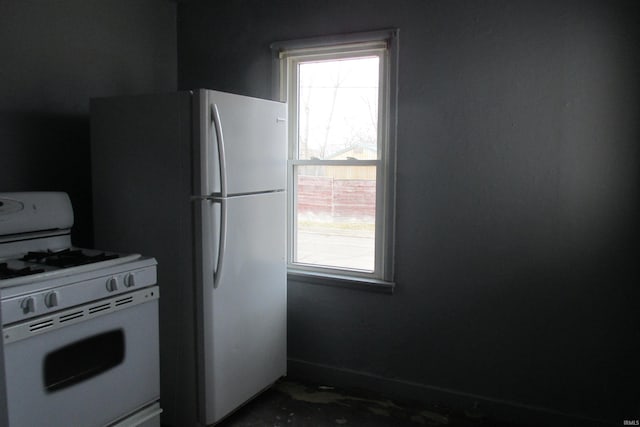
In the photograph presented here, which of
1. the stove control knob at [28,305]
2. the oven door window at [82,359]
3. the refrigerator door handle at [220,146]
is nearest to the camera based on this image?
the stove control knob at [28,305]

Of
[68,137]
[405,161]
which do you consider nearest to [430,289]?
[405,161]

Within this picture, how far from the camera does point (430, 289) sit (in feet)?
9.02

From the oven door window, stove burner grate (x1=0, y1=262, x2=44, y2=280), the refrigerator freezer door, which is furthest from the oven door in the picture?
the refrigerator freezer door

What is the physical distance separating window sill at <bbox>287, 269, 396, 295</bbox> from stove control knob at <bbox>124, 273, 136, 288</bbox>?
1196mm

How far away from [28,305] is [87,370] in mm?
379

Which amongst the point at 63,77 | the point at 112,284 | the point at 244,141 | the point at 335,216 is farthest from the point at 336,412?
the point at 63,77

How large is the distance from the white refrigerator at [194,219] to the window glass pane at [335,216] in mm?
479

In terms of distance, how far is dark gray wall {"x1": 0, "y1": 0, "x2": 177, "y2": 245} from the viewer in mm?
2371

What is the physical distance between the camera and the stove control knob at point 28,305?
1646 mm

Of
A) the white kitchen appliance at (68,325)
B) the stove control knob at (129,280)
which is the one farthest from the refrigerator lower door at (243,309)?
the stove control knob at (129,280)

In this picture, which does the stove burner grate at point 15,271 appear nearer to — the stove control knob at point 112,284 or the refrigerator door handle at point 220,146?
the stove control knob at point 112,284

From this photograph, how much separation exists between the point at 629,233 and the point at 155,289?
2.21 metres

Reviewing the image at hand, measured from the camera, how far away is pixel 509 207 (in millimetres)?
2537

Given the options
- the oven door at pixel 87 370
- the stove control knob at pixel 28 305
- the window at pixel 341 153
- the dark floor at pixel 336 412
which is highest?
the window at pixel 341 153
